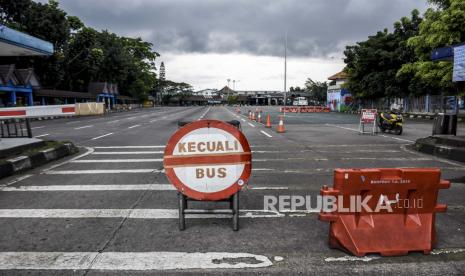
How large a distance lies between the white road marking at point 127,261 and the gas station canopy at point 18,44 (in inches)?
370

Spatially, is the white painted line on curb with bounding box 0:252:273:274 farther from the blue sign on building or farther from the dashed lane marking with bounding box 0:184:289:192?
the blue sign on building

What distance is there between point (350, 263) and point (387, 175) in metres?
0.97

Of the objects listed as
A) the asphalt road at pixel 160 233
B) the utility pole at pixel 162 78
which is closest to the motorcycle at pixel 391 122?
the asphalt road at pixel 160 233

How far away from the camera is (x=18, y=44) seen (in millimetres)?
12219

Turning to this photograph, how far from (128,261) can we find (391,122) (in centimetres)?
1670

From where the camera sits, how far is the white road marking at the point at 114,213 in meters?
5.16

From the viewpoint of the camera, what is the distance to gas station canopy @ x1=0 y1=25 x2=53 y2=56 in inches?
446

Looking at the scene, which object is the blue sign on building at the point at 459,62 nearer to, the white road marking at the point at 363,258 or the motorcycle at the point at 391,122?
the motorcycle at the point at 391,122

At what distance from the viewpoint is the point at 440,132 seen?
1280 centimetres

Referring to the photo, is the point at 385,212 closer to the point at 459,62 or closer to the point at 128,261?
the point at 128,261

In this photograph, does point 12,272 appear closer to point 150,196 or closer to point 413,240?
point 150,196

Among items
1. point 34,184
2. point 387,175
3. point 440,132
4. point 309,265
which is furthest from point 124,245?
point 440,132

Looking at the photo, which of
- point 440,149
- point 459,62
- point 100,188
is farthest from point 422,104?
point 100,188

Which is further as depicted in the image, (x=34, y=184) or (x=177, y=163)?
(x=34, y=184)
